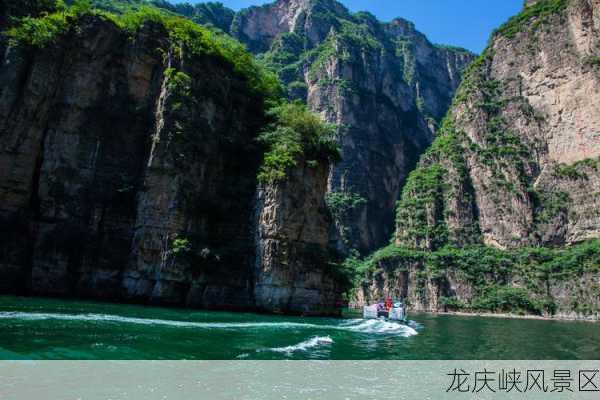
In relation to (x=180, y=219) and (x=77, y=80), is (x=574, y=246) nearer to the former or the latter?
(x=180, y=219)

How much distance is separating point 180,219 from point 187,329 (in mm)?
18738

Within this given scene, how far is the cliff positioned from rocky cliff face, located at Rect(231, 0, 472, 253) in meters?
9.89

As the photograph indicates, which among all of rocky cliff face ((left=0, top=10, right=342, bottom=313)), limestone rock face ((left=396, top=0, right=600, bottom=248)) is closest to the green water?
rocky cliff face ((left=0, top=10, right=342, bottom=313))

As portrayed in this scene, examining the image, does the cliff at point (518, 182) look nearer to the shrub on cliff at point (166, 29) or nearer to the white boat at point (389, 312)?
the white boat at point (389, 312)

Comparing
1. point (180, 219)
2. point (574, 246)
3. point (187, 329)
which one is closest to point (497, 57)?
point (574, 246)

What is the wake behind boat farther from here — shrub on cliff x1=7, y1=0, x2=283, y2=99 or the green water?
shrub on cliff x1=7, y1=0, x2=283, y2=99

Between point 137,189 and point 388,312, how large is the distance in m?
23.8

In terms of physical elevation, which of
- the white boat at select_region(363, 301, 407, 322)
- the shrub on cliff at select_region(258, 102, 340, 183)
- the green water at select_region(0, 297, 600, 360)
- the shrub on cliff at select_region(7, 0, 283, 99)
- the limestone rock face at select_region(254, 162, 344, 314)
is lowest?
the green water at select_region(0, 297, 600, 360)

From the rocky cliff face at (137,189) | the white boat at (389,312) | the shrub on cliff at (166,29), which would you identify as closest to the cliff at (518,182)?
the white boat at (389,312)

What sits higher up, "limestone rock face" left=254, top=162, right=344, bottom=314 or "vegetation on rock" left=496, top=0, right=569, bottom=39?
"vegetation on rock" left=496, top=0, right=569, bottom=39

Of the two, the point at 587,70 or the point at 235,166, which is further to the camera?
the point at 587,70

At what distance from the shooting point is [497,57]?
409ft

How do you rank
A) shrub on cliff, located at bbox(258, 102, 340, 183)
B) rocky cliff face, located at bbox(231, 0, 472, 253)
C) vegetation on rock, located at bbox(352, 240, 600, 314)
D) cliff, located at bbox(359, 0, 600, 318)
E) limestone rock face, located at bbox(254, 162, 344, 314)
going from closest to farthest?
limestone rock face, located at bbox(254, 162, 344, 314) → shrub on cliff, located at bbox(258, 102, 340, 183) → vegetation on rock, located at bbox(352, 240, 600, 314) → cliff, located at bbox(359, 0, 600, 318) → rocky cliff face, located at bbox(231, 0, 472, 253)

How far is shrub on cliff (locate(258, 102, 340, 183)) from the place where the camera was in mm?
43250
